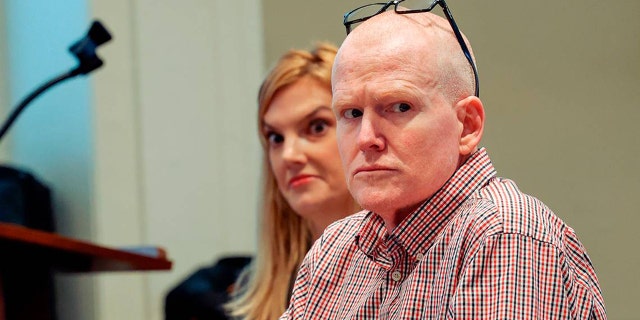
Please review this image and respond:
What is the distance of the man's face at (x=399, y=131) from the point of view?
1.27 meters

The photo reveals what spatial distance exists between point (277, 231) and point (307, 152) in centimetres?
27

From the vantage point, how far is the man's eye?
1325 mm

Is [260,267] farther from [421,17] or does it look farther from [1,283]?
[421,17]

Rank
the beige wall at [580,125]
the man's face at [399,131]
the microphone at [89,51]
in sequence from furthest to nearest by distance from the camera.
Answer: the microphone at [89,51] → the beige wall at [580,125] → the man's face at [399,131]

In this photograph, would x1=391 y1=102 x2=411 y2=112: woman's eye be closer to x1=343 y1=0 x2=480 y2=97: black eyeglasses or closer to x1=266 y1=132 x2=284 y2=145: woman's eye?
x1=343 y1=0 x2=480 y2=97: black eyeglasses

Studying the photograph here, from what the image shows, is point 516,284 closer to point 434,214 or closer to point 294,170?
point 434,214

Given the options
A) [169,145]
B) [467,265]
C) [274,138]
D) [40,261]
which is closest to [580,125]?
[274,138]

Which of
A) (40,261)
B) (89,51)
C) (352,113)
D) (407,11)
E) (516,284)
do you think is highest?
(89,51)

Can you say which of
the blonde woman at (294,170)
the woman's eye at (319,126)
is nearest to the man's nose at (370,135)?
the blonde woman at (294,170)

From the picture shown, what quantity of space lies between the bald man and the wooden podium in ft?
3.93

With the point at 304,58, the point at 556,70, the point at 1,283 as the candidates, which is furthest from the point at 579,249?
the point at 1,283

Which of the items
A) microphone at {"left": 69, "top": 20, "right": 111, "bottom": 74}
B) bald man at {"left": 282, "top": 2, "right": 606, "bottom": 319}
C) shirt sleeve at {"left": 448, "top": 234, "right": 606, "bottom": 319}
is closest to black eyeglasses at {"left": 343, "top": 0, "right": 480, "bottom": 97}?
bald man at {"left": 282, "top": 2, "right": 606, "bottom": 319}

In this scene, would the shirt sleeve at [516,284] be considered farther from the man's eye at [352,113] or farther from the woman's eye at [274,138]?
the woman's eye at [274,138]

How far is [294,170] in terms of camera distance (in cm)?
243
